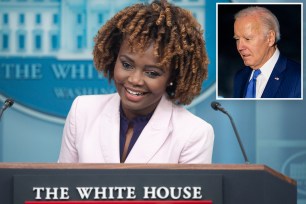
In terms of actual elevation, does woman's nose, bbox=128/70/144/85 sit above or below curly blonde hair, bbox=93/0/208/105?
below

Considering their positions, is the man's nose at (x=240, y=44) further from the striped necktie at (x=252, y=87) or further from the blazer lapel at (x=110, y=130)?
the blazer lapel at (x=110, y=130)

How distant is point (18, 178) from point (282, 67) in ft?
10.1

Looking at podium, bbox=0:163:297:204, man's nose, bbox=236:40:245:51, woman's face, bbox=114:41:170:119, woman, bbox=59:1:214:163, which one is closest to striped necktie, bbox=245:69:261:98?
man's nose, bbox=236:40:245:51

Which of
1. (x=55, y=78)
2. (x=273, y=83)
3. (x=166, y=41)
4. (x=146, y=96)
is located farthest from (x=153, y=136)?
(x=273, y=83)

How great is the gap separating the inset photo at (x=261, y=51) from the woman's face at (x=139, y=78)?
2.11 meters

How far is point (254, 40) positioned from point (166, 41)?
2294mm

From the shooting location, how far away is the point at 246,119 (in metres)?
4.71

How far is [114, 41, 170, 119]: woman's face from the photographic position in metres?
2.51

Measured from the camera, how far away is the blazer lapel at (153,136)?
102 inches

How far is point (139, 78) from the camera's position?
2.55 meters

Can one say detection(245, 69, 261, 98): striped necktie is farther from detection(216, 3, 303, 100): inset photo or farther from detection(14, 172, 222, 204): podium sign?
detection(14, 172, 222, 204): podium sign

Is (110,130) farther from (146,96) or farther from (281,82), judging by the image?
(281,82)

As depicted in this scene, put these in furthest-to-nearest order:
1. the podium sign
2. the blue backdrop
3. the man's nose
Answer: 1. the man's nose
2. the blue backdrop
3. the podium sign

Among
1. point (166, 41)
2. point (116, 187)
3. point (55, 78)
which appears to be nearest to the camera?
point (116, 187)
